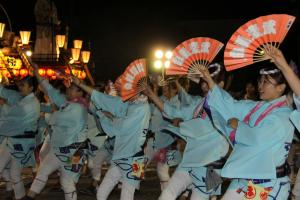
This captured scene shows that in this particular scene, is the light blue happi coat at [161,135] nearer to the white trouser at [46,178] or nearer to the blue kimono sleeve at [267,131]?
the white trouser at [46,178]

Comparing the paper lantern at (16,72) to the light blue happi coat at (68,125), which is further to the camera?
the paper lantern at (16,72)

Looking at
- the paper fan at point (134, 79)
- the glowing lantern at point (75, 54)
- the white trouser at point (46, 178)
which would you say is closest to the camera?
the paper fan at point (134, 79)

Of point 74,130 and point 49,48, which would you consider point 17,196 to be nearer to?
point 74,130

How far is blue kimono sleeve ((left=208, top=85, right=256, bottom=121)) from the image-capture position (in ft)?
15.5

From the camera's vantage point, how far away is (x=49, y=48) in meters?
27.3

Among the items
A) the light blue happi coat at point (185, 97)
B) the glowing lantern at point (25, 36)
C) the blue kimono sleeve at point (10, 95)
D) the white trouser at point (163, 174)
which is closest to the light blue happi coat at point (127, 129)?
the light blue happi coat at point (185, 97)

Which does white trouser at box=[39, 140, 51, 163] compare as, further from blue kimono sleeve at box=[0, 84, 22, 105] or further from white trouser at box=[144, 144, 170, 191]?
white trouser at box=[144, 144, 170, 191]

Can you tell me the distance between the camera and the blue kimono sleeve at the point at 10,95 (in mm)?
8977

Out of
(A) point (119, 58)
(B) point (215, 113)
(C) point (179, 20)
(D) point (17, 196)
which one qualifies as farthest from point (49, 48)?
(B) point (215, 113)

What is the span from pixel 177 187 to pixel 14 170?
331 centimetres

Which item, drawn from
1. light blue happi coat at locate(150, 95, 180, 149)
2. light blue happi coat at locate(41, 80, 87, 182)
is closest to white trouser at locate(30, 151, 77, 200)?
light blue happi coat at locate(41, 80, 87, 182)

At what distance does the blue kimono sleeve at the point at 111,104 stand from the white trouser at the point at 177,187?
4.95 ft

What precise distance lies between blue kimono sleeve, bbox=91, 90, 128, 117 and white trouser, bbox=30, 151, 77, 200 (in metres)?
1.12

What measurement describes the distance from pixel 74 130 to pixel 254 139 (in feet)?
12.8
